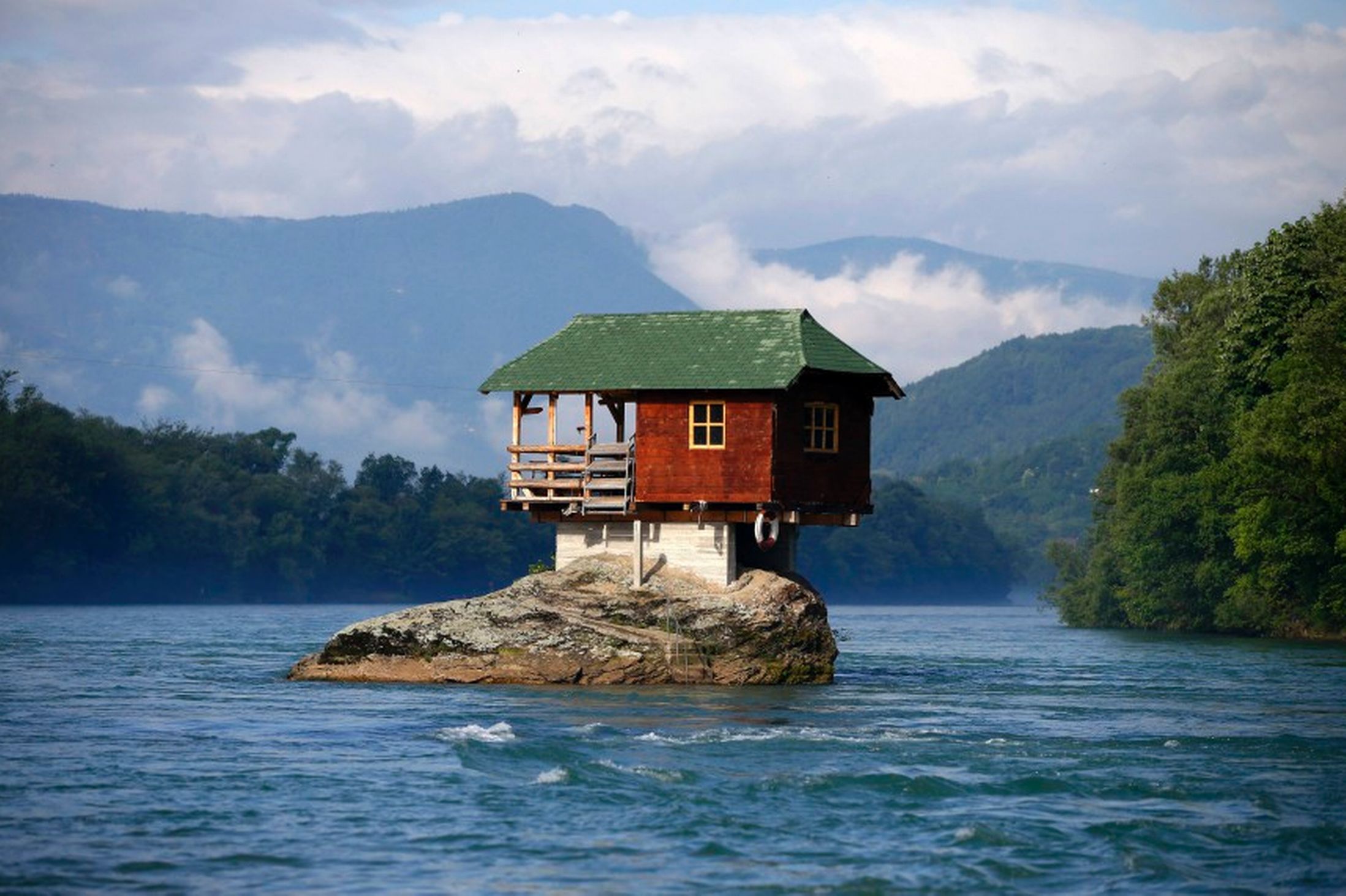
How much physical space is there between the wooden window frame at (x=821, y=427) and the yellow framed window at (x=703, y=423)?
220 centimetres

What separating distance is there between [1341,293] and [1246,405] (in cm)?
1028

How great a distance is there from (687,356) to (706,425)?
1.74 metres

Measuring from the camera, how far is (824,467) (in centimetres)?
4675

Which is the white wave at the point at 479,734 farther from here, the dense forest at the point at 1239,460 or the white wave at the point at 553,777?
the dense forest at the point at 1239,460

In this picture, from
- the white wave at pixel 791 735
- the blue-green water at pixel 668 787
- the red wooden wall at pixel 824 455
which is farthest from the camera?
the red wooden wall at pixel 824 455

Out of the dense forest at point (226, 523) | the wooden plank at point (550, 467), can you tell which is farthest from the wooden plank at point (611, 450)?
the dense forest at point (226, 523)

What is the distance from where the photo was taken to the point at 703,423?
149 ft

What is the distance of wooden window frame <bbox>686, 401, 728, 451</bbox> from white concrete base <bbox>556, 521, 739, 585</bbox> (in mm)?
1769

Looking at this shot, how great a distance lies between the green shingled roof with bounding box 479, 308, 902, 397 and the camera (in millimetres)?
45156

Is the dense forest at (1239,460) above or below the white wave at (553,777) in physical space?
above

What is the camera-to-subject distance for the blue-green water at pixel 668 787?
22516 mm

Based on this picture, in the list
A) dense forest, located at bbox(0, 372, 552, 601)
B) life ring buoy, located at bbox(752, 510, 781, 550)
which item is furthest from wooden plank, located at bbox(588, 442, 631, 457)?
dense forest, located at bbox(0, 372, 552, 601)

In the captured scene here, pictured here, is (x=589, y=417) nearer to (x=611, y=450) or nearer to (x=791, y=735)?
(x=611, y=450)

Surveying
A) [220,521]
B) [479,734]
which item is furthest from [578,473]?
[220,521]
